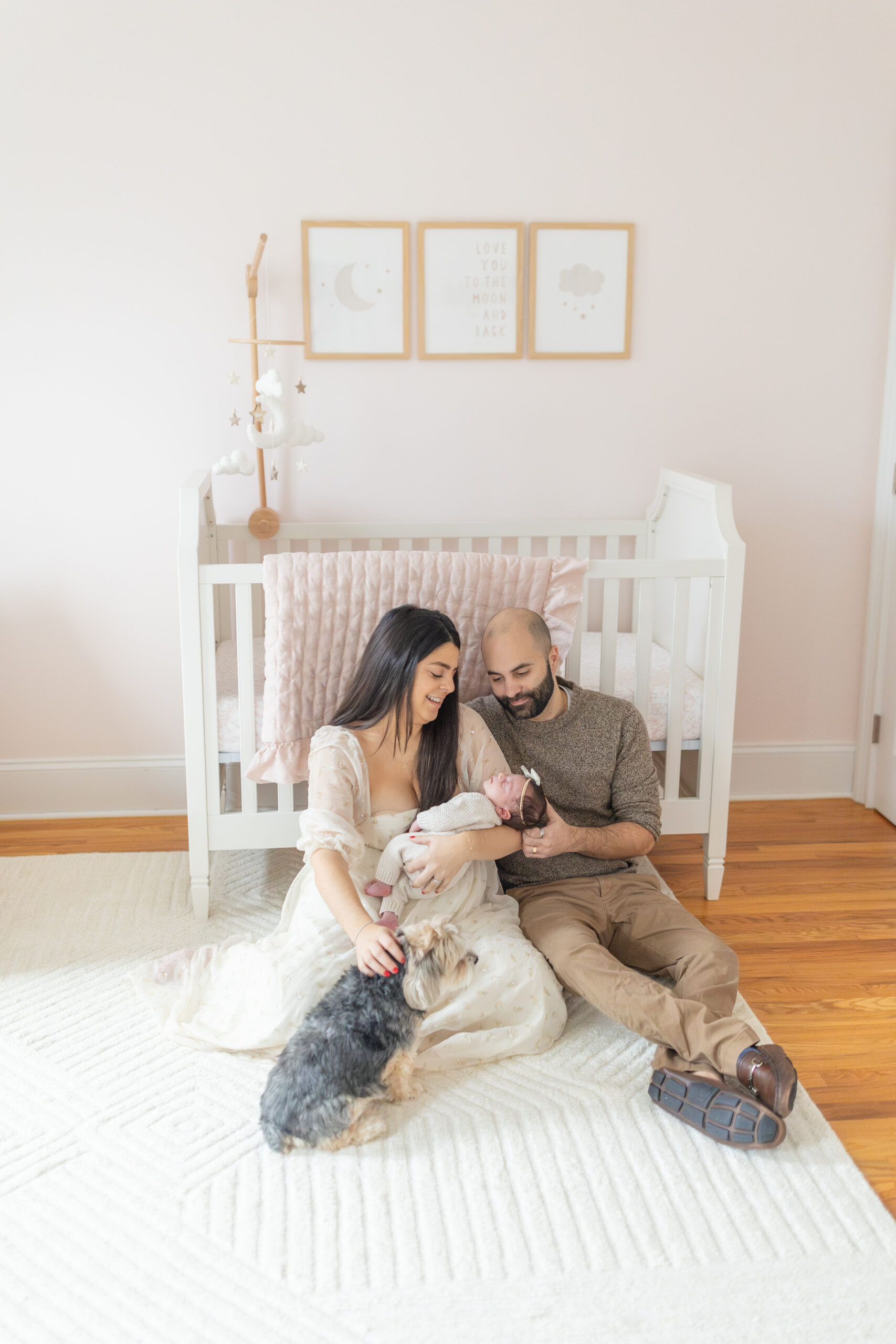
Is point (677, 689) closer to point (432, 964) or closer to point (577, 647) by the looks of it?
point (577, 647)

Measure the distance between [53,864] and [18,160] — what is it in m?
1.66

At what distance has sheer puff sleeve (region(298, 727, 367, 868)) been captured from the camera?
1.71 metres

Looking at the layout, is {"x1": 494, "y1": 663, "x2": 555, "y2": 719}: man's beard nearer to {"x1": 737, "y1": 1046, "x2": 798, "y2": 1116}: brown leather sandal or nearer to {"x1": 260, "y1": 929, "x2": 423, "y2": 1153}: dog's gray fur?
{"x1": 260, "y1": 929, "x2": 423, "y2": 1153}: dog's gray fur

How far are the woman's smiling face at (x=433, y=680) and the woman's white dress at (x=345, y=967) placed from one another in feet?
0.36

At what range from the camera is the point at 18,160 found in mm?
2467

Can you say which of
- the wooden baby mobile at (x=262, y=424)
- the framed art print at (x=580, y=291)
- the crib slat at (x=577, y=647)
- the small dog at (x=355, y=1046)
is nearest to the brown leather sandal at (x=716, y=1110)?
the small dog at (x=355, y=1046)

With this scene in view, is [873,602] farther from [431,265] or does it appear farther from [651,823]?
[431,265]

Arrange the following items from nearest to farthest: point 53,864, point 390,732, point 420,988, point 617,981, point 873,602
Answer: point 420,988
point 617,981
point 390,732
point 53,864
point 873,602

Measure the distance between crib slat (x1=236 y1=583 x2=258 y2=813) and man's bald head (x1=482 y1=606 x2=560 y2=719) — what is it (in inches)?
18.7

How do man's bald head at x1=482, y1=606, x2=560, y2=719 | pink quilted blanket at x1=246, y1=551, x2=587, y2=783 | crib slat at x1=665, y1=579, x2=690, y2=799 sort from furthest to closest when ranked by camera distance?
crib slat at x1=665, y1=579, x2=690, y2=799 → pink quilted blanket at x1=246, y1=551, x2=587, y2=783 → man's bald head at x1=482, y1=606, x2=560, y2=719

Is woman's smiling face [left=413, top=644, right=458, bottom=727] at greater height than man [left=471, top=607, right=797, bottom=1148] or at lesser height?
greater

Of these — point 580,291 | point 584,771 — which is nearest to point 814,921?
point 584,771

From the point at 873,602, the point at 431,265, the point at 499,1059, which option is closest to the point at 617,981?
the point at 499,1059

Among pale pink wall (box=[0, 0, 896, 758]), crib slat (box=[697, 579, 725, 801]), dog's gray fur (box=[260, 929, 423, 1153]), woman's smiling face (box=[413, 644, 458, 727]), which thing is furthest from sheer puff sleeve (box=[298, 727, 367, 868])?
pale pink wall (box=[0, 0, 896, 758])
